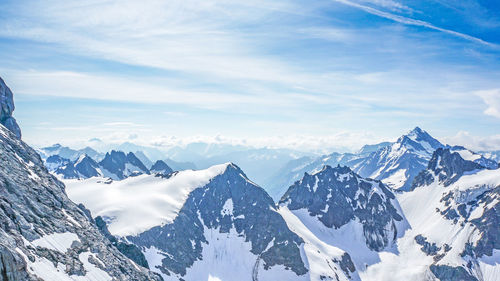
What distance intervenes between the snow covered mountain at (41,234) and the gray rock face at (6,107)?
37506mm

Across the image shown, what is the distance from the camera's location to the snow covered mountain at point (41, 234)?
207 feet

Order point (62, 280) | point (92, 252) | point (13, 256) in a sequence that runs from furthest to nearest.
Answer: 1. point (92, 252)
2. point (62, 280)
3. point (13, 256)

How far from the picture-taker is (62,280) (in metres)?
68.4

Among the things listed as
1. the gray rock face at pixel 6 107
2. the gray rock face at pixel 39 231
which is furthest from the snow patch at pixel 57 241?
the gray rock face at pixel 6 107

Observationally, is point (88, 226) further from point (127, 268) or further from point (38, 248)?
point (38, 248)

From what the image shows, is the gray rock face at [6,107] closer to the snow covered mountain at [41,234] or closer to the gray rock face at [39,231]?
the snow covered mountain at [41,234]

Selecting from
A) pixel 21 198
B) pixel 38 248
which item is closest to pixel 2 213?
pixel 38 248

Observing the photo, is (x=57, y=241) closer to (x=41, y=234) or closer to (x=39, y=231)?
(x=41, y=234)

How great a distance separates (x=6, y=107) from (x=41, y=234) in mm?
90150

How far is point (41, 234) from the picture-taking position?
3059 inches

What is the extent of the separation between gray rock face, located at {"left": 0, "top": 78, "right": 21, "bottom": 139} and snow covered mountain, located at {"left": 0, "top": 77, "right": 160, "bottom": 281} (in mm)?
37506

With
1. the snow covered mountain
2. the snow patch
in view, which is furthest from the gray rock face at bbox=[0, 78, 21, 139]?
the snow patch

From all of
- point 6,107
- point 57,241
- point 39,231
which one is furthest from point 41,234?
point 6,107

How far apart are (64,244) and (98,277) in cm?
1044
